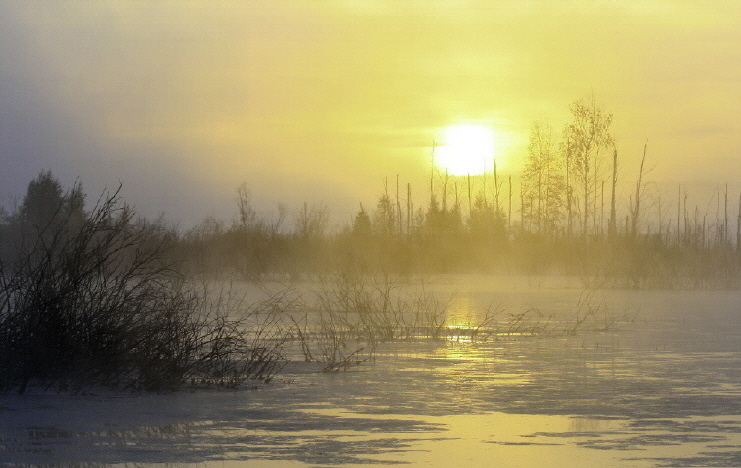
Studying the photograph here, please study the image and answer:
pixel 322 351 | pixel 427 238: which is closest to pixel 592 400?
pixel 322 351

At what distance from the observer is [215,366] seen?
877 centimetres

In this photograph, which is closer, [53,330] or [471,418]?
[471,418]

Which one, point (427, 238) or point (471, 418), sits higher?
point (427, 238)

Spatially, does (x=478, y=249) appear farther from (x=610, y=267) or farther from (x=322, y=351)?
(x=322, y=351)

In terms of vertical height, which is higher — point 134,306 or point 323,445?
point 134,306

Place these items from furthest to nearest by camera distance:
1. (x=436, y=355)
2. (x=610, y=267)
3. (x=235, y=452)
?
(x=610, y=267)
(x=436, y=355)
(x=235, y=452)

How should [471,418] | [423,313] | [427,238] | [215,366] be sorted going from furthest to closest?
[427,238]
[423,313]
[215,366]
[471,418]

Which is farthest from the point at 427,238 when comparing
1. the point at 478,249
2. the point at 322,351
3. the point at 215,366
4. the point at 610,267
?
the point at 215,366

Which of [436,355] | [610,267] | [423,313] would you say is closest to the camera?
[436,355]

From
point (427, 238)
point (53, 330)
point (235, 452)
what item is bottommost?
point (235, 452)

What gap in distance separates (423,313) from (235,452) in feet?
37.0

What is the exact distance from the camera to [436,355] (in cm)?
1138

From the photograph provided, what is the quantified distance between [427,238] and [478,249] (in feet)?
9.71

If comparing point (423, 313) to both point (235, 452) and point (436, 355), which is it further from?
point (235, 452)
